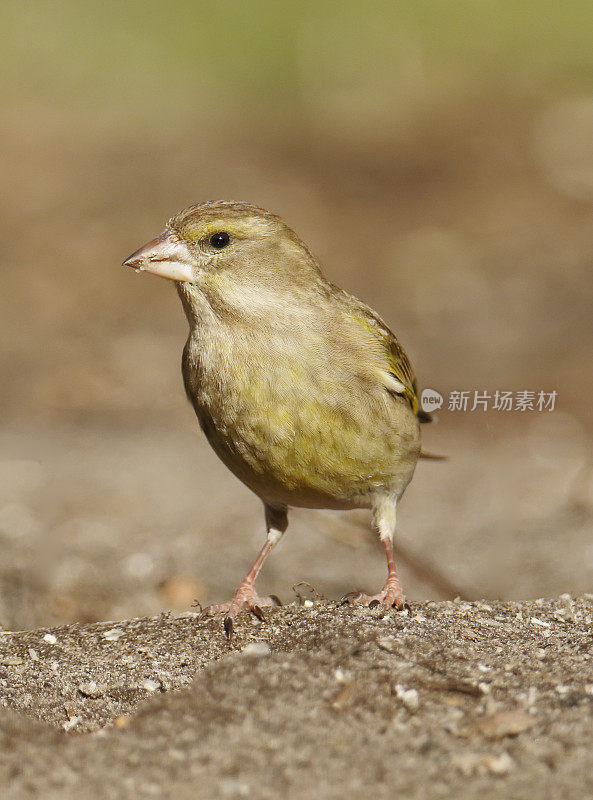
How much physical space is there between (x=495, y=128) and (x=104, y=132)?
6.13 m

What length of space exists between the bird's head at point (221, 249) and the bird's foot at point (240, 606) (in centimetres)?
141

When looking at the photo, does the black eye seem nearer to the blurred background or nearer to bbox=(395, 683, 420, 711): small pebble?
bbox=(395, 683, 420, 711): small pebble

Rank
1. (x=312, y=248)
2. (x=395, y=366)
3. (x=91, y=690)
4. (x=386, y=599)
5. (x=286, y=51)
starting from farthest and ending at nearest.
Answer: (x=286, y=51)
(x=312, y=248)
(x=395, y=366)
(x=386, y=599)
(x=91, y=690)

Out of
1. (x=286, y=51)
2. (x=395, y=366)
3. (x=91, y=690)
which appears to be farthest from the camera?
Answer: (x=286, y=51)

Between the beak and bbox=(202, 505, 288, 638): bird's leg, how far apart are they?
1385 mm

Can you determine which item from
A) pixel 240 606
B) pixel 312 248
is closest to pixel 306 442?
pixel 240 606

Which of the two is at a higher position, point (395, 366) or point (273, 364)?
point (273, 364)

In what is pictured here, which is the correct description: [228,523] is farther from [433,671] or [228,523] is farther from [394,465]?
[433,671]

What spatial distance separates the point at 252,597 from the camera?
4.86m

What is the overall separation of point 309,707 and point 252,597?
1.61 m

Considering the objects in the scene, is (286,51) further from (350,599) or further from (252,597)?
(350,599)

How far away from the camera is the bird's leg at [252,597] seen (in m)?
4.60

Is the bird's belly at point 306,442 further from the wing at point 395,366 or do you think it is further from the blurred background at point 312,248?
the blurred background at point 312,248

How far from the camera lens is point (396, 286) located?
12523 mm
